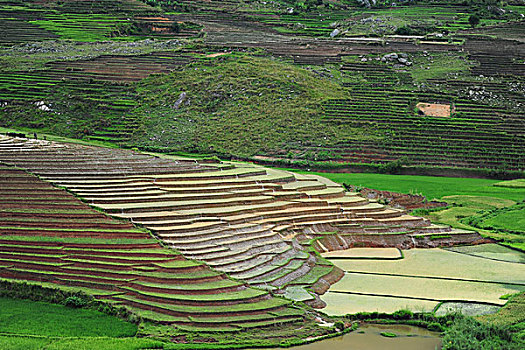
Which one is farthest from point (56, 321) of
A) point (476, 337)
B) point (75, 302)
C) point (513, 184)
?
point (513, 184)

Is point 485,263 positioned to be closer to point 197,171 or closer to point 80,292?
point 197,171

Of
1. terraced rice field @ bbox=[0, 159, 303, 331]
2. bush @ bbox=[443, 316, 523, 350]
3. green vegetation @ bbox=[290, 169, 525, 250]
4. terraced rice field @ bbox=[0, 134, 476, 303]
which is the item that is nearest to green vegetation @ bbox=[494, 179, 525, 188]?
green vegetation @ bbox=[290, 169, 525, 250]

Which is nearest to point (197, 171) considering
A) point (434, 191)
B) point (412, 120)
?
point (434, 191)

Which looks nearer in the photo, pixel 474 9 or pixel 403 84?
pixel 403 84

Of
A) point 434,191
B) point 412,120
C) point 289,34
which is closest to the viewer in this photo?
point 434,191

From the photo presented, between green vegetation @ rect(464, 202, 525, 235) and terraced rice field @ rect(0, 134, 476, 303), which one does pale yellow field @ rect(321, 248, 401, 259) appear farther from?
green vegetation @ rect(464, 202, 525, 235)

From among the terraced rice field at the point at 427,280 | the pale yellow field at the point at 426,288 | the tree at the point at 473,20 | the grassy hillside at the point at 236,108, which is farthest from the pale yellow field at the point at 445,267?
the tree at the point at 473,20
